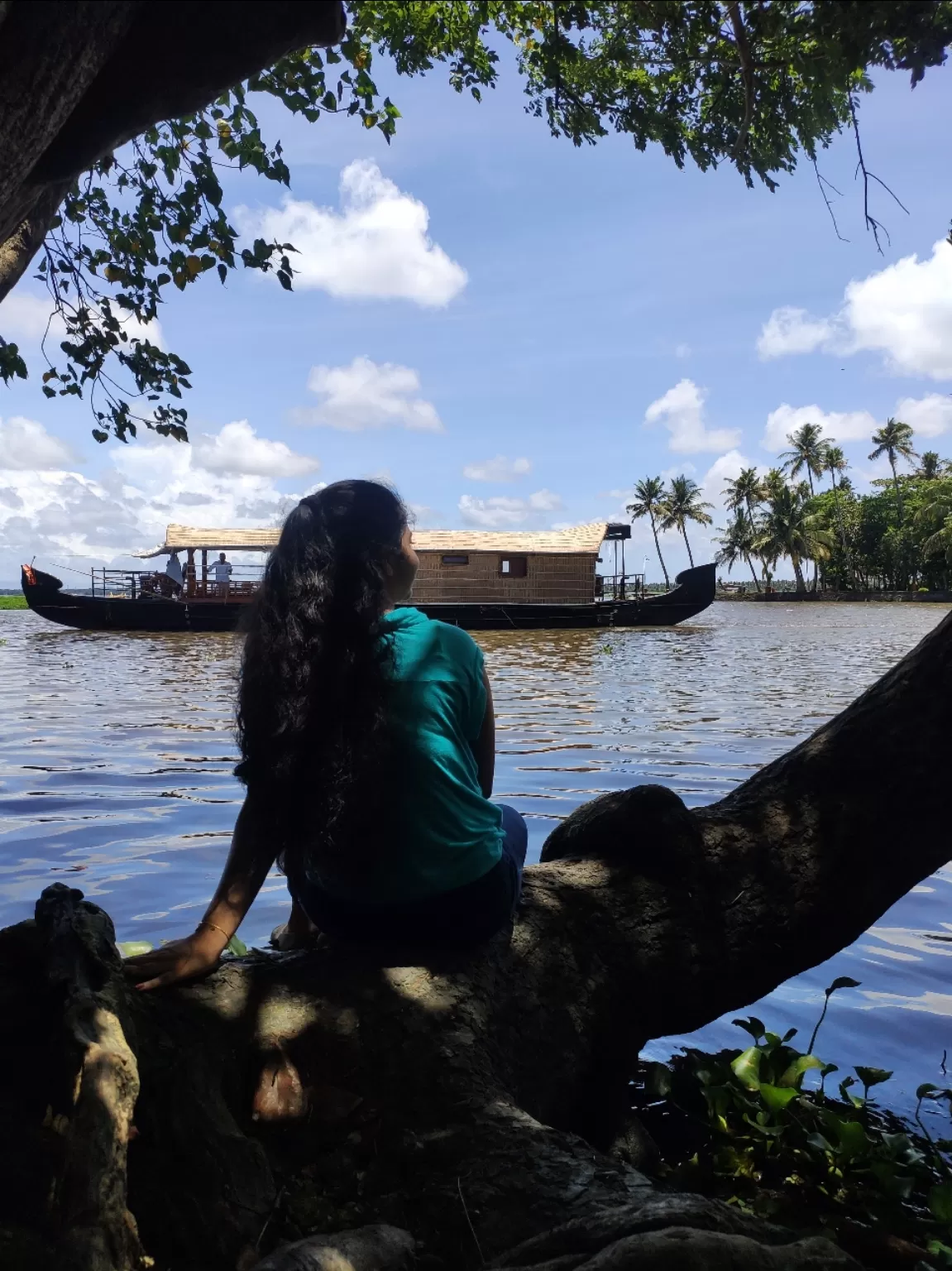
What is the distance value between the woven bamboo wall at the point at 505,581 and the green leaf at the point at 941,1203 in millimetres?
27736

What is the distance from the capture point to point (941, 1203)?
2.09 m

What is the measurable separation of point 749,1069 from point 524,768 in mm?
5386

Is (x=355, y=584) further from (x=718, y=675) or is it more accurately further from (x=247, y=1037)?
(x=718, y=675)

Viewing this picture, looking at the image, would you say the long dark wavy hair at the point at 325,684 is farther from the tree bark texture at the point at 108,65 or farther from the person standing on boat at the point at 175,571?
the person standing on boat at the point at 175,571

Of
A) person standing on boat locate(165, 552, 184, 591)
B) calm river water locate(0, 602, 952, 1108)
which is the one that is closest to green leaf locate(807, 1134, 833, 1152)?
calm river water locate(0, 602, 952, 1108)

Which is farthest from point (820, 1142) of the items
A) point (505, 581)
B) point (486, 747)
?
point (505, 581)

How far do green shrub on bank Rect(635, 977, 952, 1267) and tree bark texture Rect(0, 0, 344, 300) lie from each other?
2.55m

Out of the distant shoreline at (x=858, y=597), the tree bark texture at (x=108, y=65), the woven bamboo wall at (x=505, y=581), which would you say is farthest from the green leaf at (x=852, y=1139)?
the distant shoreline at (x=858, y=597)

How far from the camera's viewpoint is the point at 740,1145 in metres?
2.54

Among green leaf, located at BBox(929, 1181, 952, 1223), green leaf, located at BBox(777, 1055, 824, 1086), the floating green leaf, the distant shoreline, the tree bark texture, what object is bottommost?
green leaf, located at BBox(929, 1181, 952, 1223)

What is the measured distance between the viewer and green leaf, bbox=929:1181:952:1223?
81.8 inches

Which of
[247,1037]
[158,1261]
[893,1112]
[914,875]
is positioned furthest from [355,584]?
[893,1112]

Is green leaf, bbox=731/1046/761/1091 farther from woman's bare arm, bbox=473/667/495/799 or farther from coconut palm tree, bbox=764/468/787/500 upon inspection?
coconut palm tree, bbox=764/468/787/500

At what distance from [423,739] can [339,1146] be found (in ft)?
2.56
